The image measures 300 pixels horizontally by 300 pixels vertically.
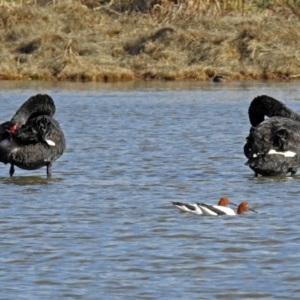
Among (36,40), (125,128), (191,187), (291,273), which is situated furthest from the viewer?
(36,40)

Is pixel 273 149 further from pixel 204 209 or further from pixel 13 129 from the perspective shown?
pixel 13 129

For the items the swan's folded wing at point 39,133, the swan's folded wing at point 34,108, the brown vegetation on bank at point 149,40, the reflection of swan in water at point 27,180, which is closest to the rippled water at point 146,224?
the reflection of swan in water at point 27,180

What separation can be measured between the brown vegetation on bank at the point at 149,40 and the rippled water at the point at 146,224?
13642 mm

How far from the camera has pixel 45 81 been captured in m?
32.1

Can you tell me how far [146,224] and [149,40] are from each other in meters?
26.1

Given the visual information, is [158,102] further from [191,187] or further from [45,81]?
[191,187]

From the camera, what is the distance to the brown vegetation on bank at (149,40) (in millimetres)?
33062

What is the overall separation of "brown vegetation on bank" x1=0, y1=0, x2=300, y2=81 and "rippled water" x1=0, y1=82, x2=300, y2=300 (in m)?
13.6

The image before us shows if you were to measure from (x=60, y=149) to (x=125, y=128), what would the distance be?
6353 mm

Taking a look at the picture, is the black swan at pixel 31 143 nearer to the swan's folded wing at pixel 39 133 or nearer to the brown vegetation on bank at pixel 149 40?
the swan's folded wing at pixel 39 133

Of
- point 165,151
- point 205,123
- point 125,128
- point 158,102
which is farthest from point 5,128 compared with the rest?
point 158,102

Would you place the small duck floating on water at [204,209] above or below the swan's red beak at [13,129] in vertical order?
below

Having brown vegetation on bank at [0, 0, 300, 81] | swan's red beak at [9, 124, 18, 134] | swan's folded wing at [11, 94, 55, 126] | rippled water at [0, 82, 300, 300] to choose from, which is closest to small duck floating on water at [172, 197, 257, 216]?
rippled water at [0, 82, 300, 300]

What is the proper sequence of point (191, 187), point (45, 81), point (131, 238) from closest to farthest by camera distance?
point (131, 238) → point (191, 187) → point (45, 81)
